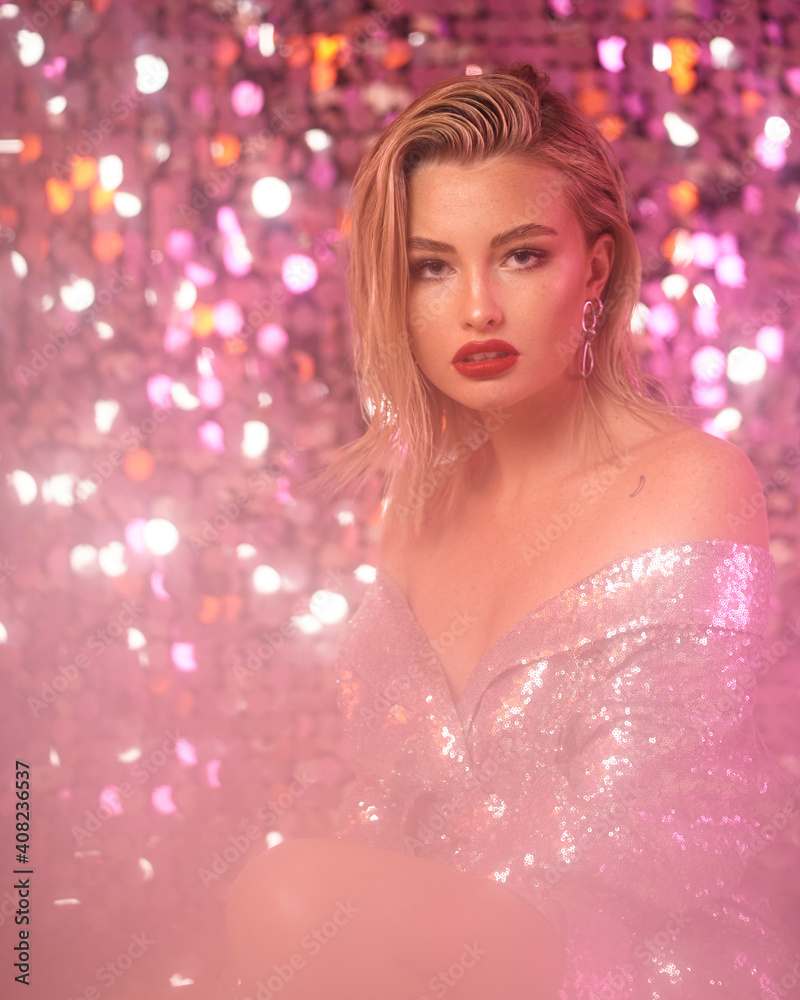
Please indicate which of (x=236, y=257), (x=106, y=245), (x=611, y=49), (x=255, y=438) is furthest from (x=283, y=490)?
(x=611, y=49)

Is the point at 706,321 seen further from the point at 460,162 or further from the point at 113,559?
the point at 113,559

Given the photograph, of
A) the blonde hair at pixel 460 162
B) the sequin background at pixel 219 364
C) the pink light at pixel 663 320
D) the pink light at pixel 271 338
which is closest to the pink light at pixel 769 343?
the sequin background at pixel 219 364

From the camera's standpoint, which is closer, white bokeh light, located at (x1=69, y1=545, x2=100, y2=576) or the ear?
the ear

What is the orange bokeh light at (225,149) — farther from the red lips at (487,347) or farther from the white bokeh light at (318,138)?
the red lips at (487,347)

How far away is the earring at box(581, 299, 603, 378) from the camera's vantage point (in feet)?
3.36

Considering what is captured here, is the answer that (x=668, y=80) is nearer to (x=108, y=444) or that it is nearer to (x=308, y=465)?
(x=308, y=465)

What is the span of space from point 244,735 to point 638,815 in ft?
3.87

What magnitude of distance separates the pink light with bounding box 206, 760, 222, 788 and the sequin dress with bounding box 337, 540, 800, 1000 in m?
0.97

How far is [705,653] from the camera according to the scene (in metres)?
0.83

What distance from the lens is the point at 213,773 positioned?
1.83m

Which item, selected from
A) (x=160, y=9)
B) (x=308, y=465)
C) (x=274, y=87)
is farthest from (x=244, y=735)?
(x=160, y=9)

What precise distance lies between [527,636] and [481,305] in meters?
0.34

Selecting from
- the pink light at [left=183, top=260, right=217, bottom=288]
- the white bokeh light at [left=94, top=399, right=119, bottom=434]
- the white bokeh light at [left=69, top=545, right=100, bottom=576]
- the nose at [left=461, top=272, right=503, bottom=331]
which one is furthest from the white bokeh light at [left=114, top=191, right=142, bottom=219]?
the nose at [left=461, top=272, right=503, bottom=331]

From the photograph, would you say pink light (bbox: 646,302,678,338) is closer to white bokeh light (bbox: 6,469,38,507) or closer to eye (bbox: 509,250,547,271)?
eye (bbox: 509,250,547,271)
